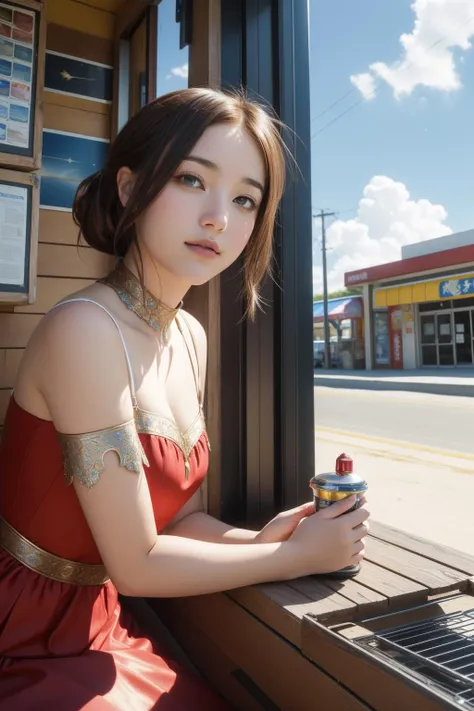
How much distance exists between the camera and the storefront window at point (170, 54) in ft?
5.58

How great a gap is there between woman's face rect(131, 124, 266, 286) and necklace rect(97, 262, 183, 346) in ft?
0.31

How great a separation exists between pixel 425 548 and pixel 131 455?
75 centimetres

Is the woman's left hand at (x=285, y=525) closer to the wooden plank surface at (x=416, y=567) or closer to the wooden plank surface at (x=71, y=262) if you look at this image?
the wooden plank surface at (x=416, y=567)

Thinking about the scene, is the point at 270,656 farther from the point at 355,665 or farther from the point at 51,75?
the point at 51,75

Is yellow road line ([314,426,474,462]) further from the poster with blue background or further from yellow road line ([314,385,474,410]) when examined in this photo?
yellow road line ([314,385,474,410])

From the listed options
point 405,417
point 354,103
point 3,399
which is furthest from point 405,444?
point 3,399

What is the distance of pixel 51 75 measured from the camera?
2016 mm

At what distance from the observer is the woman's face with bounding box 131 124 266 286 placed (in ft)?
3.42

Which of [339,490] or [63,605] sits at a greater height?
[339,490]

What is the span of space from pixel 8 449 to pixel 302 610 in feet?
2.13

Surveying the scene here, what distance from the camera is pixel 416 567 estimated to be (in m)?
1.13

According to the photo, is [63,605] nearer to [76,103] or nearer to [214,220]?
[214,220]

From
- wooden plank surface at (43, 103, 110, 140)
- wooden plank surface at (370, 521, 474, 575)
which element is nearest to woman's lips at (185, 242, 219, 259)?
wooden plank surface at (370, 521, 474, 575)

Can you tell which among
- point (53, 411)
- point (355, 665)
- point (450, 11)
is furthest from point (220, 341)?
point (450, 11)
